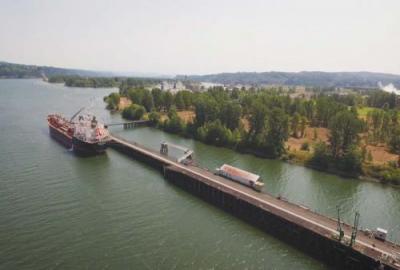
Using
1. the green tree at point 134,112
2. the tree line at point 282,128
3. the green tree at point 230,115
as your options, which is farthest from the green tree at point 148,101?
the green tree at point 230,115

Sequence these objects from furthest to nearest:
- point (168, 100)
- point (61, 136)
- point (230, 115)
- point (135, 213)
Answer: point (168, 100), point (230, 115), point (61, 136), point (135, 213)

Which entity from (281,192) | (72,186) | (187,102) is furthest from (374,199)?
(187,102)

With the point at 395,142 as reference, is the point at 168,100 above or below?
above

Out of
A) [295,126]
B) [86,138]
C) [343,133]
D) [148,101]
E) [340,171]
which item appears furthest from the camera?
[148,101]

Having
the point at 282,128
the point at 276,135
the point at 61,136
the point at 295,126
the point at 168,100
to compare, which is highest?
the point at 168,100

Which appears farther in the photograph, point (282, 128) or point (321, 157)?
point (282, 128)

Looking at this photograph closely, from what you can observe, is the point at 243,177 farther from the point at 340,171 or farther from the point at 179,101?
the point at 179,101

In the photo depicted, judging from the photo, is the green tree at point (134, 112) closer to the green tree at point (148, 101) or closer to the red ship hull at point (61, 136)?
the green tree at point (148, 101)

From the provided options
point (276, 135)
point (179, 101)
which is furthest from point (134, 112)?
point (276, 135)

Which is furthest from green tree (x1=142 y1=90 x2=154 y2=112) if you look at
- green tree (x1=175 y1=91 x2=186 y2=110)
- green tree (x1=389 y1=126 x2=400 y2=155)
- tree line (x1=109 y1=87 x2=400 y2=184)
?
green tree (x1=389 y1=126 x2=400 y2=155)
